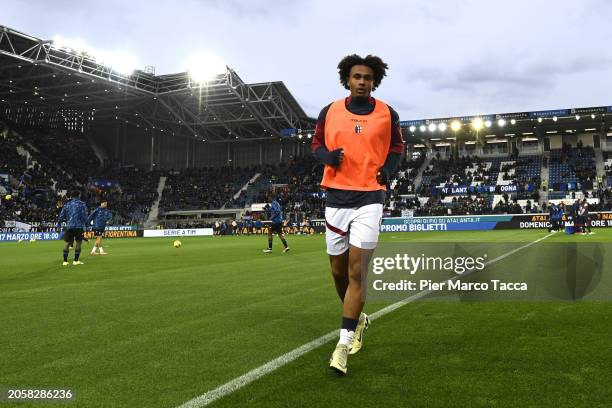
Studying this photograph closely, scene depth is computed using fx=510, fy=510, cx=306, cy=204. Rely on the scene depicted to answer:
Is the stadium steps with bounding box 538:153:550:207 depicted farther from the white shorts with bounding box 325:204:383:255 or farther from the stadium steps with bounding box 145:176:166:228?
the white shorts with bounding box 325:204:383:255

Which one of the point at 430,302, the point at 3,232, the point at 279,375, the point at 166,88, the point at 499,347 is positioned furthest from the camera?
the point at 166,88

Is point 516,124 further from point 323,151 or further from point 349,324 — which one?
point 349,324

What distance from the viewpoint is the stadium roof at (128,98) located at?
137 ft

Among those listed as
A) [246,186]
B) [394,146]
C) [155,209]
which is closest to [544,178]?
[246,186]

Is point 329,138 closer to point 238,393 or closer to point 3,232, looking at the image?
point 238,393

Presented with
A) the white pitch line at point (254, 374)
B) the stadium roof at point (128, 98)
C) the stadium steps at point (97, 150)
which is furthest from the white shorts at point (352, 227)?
the stadium steps at point (97, 150)

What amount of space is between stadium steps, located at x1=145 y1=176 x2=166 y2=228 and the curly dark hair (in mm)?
56000

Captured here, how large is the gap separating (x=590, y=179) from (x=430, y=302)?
46370 mm

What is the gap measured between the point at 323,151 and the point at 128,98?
174ft

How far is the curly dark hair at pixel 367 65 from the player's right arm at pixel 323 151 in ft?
1.21

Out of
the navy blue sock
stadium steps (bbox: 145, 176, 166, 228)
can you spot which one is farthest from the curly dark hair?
stadium steps (bbox: 145, 176, 166, 228)

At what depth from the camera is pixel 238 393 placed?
3.39m

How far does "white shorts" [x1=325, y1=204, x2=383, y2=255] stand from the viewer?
429cm

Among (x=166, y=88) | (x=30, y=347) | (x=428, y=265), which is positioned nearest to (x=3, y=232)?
(x=166, y=88)
